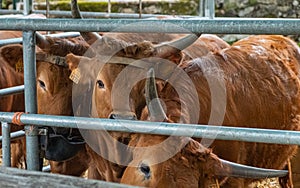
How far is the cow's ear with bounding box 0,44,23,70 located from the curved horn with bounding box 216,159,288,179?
1817 millimetres

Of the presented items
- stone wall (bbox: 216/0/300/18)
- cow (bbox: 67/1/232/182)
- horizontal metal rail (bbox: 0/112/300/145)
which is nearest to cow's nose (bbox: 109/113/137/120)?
cow (bbox: 67/1/232/182)

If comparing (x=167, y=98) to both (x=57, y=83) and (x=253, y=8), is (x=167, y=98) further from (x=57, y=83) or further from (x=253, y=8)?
(x=253, y=8)

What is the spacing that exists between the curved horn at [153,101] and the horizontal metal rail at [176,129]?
0.38m

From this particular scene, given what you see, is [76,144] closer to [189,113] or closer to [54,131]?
[54,131]

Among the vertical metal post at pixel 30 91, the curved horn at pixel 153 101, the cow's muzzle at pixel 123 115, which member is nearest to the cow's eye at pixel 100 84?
the cow's muzzle at pixel 123 115

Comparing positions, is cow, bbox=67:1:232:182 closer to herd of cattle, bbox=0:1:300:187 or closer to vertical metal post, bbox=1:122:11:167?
herd of cattle, bbox=0:1:300:187

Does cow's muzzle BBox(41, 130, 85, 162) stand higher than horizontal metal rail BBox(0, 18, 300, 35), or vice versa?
horizontal metal rail BBox(0, 18, 300, 35)

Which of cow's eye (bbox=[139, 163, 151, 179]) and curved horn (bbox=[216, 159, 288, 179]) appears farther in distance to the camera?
cow's eye (bbox=[139, 163, 151, 179])

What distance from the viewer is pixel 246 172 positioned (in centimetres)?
290

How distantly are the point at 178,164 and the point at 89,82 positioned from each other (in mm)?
1242

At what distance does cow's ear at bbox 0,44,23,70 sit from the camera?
4086 mm

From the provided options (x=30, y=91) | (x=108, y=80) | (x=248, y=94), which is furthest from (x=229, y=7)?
(x=30, y=91)

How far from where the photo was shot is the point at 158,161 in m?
3.04

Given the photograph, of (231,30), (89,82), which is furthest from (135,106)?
(231,30)
